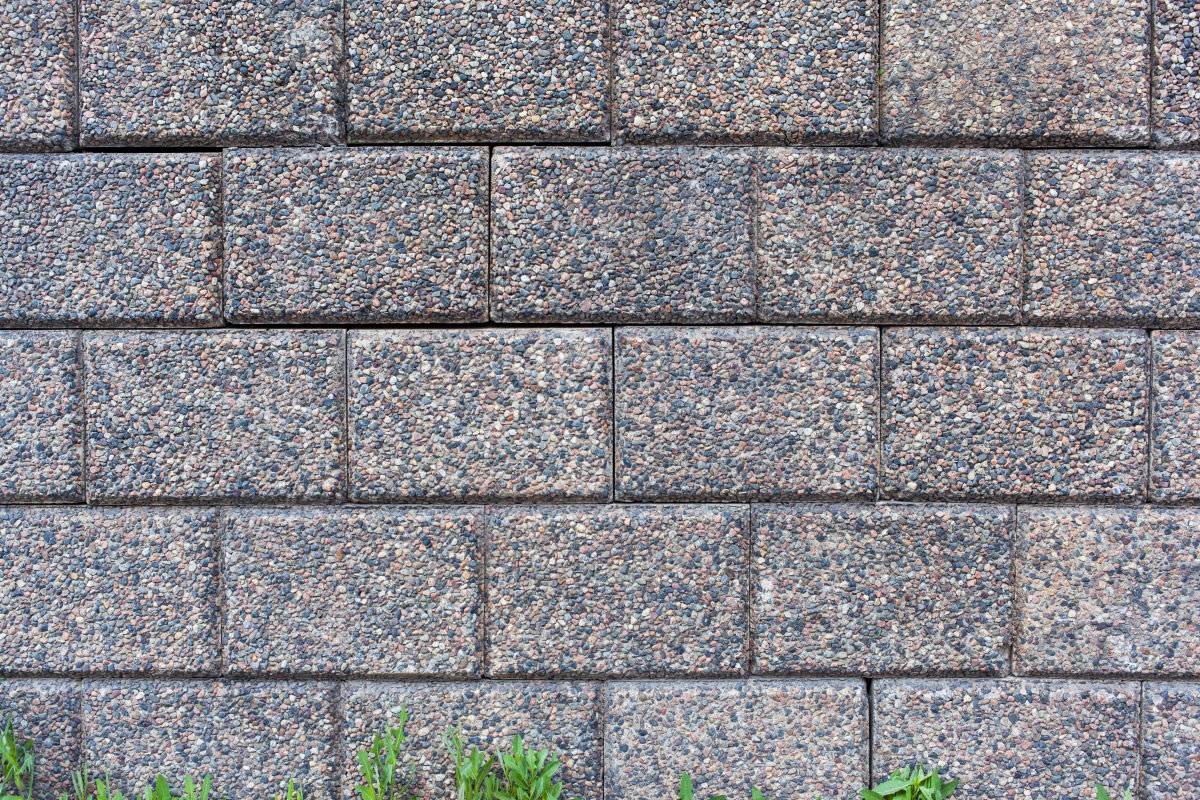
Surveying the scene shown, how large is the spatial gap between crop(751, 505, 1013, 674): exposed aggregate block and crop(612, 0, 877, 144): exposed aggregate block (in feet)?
4.44

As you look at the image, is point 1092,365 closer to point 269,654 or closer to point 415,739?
point 415,739

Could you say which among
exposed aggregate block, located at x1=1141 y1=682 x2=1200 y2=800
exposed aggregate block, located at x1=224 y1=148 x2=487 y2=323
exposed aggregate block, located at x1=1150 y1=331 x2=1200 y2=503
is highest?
exposed aggregate block, located at x1=224 y1=148 x2=487 y2=323

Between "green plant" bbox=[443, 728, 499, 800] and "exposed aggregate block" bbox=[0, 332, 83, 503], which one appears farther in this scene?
"exposed aggregate block" bbox=[0, 332, 83, 503]

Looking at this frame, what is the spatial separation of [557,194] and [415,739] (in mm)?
1958

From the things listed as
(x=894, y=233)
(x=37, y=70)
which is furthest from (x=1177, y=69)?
(x=37, y=70)

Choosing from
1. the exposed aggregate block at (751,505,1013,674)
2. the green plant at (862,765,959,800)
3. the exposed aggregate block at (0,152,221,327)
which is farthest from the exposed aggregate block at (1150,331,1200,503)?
the exposed aggregate block at (0,152,221,327)

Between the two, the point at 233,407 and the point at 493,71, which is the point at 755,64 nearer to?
the point at 493,71

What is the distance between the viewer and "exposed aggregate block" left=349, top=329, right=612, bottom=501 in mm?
2400

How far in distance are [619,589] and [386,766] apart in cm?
99

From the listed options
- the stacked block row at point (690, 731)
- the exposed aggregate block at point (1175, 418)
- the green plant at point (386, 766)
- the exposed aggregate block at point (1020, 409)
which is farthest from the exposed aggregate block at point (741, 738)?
the exposed aggregate block at point (1175, 418)

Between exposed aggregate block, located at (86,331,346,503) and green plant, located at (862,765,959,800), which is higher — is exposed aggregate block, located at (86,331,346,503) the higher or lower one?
the higher one

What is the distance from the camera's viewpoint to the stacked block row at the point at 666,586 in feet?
7.90

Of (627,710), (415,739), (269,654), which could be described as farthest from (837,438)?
(269,654)

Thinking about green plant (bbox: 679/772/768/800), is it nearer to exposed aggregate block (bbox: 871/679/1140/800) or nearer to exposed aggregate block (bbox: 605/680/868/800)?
exposed aggregate block (bbox: 605/680/868/800)
